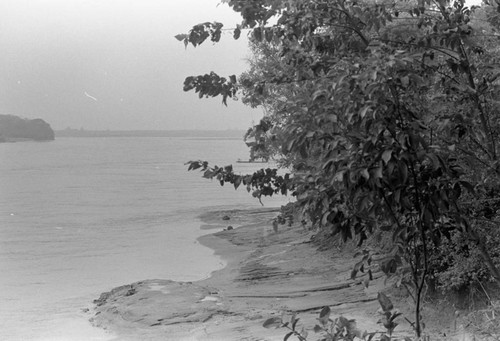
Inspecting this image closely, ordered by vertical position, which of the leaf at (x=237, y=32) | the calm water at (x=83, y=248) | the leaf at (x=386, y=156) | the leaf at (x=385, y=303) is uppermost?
the leaf at (x=237, y=32)

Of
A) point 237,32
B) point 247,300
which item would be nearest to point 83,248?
point 247,300

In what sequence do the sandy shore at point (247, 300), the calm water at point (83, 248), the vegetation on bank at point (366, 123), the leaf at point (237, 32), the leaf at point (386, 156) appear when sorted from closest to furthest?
the leaf at point (386, 156)
the vegetation on bank at point (366, 123)
the leaf at point (237, 32)
the sandy shore at point (247, 300)
the calm water at point (83, 248)

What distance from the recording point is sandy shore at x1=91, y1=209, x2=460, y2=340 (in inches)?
431

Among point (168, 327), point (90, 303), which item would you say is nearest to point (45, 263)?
point (90, 303)

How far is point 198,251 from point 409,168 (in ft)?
70.5

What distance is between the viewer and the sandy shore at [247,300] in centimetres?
1094

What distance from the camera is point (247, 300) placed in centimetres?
1341

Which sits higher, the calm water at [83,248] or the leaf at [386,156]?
the leaf at [386,156]

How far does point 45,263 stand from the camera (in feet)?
78.2

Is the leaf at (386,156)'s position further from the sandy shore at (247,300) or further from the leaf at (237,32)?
the sandy shore at (247,300)

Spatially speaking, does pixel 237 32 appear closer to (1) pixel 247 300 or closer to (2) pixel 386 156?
(2) pixel 386 156

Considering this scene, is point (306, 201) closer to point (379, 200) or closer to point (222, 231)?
point (379, 200)

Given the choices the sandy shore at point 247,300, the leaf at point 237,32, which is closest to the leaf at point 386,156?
the leaf at point 237,32

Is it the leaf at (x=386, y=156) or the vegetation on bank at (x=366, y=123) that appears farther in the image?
the vegetation on bank at (x=366, y=123)
